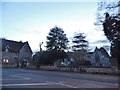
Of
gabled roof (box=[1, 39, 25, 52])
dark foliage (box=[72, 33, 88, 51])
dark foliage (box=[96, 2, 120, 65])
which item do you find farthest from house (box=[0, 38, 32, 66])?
dark foliage (box=[96, 2, 120, 65])

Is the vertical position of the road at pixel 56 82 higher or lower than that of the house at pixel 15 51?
lower

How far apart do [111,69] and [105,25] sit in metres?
6.59

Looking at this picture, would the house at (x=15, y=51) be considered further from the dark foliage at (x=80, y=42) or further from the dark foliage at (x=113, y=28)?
the dark foliage at (x=113, y=28)

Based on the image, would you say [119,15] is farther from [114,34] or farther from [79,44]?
[79,44]

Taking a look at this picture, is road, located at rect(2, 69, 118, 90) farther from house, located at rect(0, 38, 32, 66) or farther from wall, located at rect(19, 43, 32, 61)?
wall, located at rect(19, 43, 32, 61)

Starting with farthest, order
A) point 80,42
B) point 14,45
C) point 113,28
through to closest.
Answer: point 14,45 → point 80,42 → point 113,28

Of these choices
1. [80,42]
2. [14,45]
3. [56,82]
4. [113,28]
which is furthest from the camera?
[14,45]

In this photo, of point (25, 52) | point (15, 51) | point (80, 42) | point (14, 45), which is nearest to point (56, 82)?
point (80, 42)

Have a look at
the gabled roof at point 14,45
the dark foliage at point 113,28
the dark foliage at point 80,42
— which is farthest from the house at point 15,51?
the dark foliage at point 113,28

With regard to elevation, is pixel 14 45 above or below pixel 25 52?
above

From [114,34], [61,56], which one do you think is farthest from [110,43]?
[61,56]

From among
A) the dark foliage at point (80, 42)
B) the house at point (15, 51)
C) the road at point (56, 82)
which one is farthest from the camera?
the house at point (15, 51)

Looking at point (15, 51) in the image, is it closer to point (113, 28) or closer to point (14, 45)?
point (14, 45)

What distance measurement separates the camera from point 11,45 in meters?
80.8
